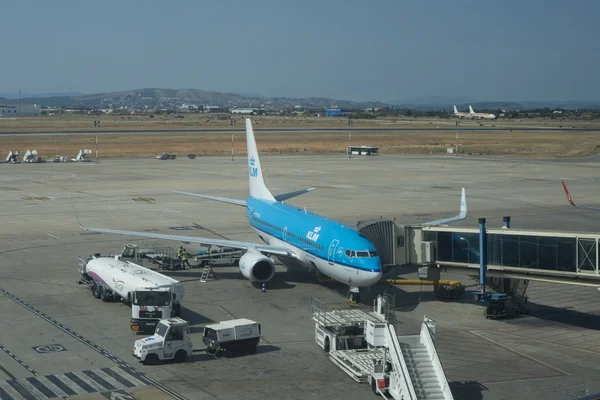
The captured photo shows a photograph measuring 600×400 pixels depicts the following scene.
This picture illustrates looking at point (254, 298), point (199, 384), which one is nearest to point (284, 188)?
point (254, 298)

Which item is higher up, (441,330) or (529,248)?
(529,248)

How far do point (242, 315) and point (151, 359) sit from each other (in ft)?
27.5

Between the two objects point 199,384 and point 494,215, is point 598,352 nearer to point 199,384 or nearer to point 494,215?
point 199,384

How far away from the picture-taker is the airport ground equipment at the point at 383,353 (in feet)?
88.8

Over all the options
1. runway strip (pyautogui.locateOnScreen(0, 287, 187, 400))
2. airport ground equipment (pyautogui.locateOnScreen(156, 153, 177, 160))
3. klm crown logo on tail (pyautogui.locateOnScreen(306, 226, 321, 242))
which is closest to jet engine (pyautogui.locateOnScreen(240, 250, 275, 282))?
klm crown logo on tail (pyautogui.locateOnScreen(306, 226, 321, 242))

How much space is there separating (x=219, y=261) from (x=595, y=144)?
136 m

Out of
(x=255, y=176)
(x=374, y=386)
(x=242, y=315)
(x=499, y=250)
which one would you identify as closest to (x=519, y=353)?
(x=499, y=250)

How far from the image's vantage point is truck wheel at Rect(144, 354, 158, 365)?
31.2m

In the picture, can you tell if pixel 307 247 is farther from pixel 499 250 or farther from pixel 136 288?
pixel 499 250

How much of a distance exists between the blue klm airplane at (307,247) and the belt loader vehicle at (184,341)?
760 cm

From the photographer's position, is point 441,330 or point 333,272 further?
point 333,272

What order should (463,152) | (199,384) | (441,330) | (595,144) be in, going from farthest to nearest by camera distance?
(595,144), (463,152), (441,330), (199,384)

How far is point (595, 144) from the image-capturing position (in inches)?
6678

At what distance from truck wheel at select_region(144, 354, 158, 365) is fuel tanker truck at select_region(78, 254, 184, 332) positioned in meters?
4.11
